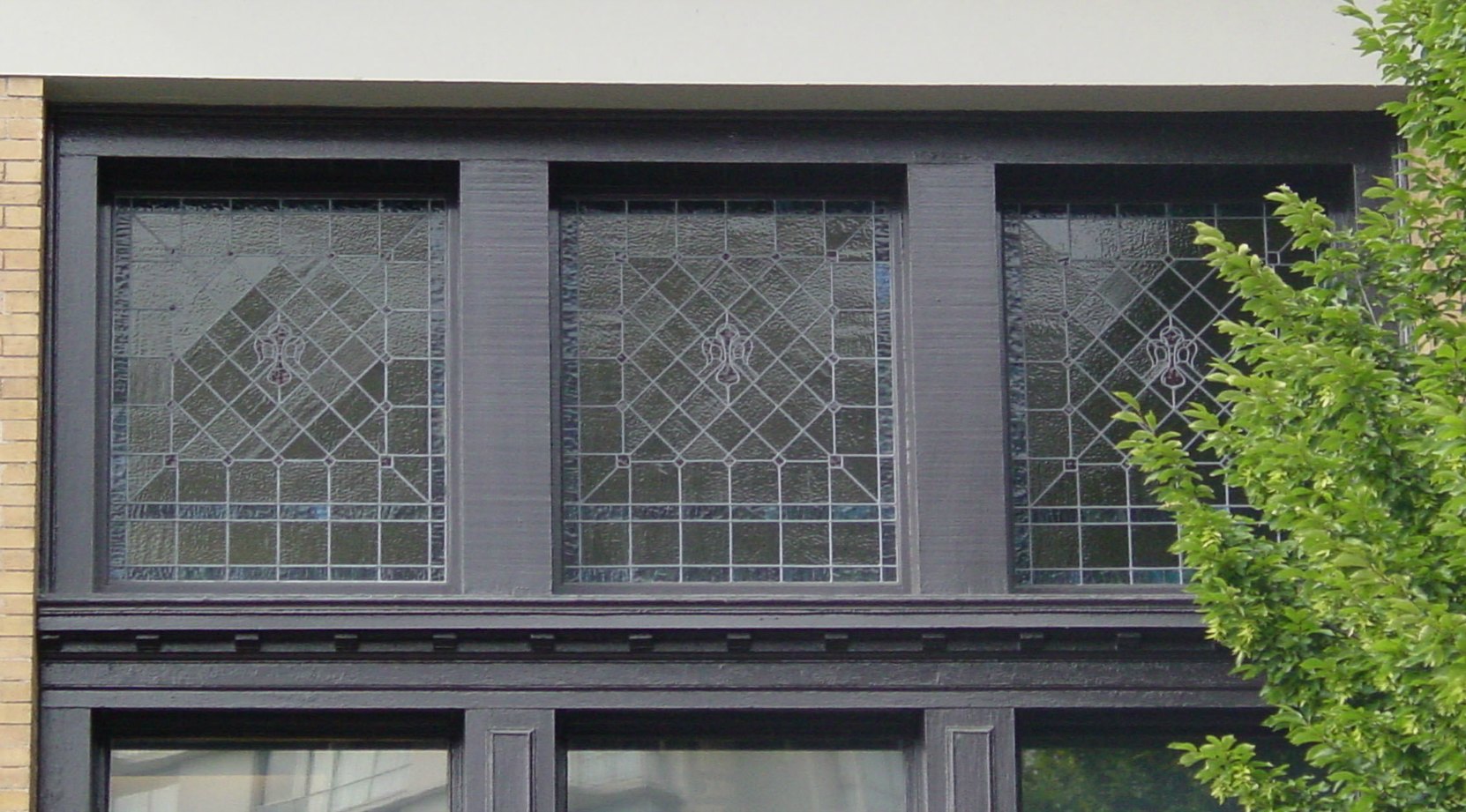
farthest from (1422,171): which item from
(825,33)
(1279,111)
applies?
(825,33)

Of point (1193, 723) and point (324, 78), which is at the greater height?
point (324, 78)

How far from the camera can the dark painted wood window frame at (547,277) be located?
820 centimetres

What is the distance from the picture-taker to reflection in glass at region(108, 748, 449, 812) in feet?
26.9

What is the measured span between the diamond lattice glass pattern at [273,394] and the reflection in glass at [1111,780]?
2627 mm

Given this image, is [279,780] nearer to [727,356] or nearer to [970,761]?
[727,356]

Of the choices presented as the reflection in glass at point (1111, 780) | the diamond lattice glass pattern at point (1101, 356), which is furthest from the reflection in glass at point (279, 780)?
the diamond lattice glass pattern at point (1101, 356)

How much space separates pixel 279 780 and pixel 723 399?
7.84 feet

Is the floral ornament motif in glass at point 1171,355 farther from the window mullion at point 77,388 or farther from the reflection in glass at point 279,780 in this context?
the window mullion at point 77,388

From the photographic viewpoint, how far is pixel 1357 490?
625 centimetres

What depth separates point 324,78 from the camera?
827 centimetres

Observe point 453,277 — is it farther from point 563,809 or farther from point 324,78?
point 563,809

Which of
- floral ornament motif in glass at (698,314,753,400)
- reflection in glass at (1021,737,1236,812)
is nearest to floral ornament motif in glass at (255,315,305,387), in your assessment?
floral ornament motif in glass at (698,314,753,400)

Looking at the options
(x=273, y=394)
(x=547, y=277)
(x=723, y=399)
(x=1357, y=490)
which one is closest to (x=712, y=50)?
(x=547, y=277)

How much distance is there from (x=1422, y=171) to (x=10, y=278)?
5.36 metres
